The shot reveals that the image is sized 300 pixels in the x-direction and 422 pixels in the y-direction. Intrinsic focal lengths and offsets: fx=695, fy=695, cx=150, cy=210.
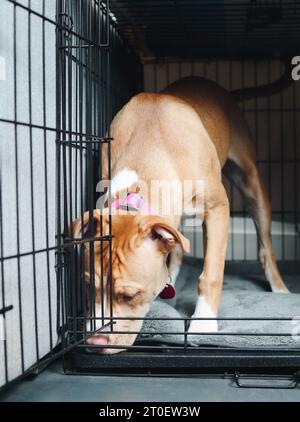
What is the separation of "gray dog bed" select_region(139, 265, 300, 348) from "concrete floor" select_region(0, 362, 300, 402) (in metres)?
0.16

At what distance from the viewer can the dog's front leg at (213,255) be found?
8.43ft

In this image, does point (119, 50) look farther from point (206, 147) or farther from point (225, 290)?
point (225, 290)

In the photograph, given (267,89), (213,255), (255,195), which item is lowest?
(213,255)

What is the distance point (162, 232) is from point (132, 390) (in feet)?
1.65

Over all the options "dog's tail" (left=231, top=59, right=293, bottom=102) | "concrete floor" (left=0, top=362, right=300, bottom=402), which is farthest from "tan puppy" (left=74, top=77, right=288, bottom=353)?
"dog's tail" (left=231, top=59, right=293, bottom=102)

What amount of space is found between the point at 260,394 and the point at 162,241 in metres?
0.59

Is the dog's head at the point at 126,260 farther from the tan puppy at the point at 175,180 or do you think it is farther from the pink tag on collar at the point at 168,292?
the pink tag on collar at the point at 168,292

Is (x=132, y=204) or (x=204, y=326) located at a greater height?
(x=132, y=204)

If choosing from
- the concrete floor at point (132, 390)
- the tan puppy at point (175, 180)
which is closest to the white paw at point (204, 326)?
the tan puppy at point (175, 180)

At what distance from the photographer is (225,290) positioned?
10.7ft

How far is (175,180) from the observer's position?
8.39 ft

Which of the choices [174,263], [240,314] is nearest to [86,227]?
[240,314]

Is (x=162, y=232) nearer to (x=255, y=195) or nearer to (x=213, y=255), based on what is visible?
(x=213, y=255)

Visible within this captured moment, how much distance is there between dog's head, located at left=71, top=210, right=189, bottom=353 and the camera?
2225 mm
